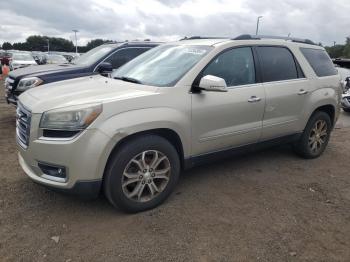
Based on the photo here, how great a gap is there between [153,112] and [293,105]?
2319 mm

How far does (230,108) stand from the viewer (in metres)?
4.07

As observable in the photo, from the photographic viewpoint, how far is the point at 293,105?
487 cm

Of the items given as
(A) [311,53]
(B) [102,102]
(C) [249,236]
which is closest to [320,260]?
(C) [249,236]

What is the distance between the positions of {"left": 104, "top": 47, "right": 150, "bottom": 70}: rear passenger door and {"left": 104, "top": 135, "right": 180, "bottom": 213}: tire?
15.5ft

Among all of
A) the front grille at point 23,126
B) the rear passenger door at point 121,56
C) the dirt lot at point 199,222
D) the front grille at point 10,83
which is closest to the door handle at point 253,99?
the dirt lot at point 199,222

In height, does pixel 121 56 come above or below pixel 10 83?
above

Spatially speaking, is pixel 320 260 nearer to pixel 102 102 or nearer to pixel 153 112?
pixel 153 112

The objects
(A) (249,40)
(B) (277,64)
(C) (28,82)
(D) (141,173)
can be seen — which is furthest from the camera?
(C) (28,82)

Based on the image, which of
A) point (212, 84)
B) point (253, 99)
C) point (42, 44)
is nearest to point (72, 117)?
point (212, 84)

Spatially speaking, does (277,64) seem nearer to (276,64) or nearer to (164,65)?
(276,64)

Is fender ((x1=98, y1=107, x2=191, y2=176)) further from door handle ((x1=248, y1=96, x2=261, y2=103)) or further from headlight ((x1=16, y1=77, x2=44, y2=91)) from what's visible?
headlight ((x1=16, y1=77, x2=44, y2=91))

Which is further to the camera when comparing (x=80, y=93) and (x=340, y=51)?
(x=340, y=51)

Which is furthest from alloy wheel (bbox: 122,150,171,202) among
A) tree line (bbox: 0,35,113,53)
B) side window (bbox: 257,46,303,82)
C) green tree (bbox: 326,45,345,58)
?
tree line (bbox: 0,35,113,53)

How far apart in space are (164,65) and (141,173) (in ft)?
4.60
